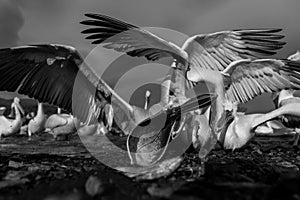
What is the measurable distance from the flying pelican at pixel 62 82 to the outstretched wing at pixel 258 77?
2.03 meters

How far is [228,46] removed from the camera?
8.01 meters

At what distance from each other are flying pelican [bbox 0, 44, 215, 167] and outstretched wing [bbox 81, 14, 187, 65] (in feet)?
1.52

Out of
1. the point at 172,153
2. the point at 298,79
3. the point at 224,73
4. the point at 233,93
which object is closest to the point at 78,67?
the point at 172,153

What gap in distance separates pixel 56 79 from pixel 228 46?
3171 millimetres

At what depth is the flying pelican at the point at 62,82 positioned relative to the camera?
6367mm

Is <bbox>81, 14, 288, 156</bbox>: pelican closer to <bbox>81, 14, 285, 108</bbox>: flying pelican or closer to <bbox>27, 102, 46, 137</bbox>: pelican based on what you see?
<bbox>81, 14, 285, 108</bbox>: flying pelican

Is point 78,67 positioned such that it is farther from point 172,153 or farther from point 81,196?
point 81,196

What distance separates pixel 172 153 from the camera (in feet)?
19.9

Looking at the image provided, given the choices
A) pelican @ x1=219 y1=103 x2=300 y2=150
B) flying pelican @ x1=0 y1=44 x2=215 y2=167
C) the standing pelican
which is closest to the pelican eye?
flying pelican @ x1=0 y1=44 x2=215 y2=167

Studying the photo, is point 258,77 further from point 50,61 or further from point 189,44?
point 50,61

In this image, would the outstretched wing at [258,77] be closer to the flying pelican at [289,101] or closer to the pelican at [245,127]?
the pelican at [245,127]

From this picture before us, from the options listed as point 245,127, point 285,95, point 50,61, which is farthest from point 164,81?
point 285,95

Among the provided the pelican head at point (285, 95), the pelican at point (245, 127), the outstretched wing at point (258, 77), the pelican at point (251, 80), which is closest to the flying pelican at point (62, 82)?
the pelican at point (251, 80)

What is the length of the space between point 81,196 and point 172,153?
2992 millimetres
